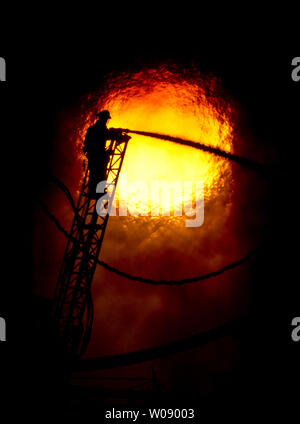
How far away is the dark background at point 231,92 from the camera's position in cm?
974

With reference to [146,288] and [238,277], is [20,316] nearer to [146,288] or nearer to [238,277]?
[146,288]

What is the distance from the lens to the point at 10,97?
31.6 ft

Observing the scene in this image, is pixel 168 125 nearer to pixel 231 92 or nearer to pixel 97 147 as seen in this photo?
pixel 231 92

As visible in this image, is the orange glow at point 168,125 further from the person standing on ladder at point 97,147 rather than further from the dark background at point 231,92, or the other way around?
the person standing on ladder at point 97,147

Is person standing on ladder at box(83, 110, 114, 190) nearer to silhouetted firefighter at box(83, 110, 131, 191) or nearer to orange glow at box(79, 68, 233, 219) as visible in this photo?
silhouetted firefighter at box(83, 110, 131, 191)

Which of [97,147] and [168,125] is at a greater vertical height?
[168,125]

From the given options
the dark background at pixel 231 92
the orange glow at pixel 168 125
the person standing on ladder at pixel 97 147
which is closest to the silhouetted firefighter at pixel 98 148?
the person standing on ladder at pixel 97 147

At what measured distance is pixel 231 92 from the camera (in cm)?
1134

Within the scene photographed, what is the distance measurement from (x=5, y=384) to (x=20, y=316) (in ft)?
4.59

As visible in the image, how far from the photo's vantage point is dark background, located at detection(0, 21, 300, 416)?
32.0ft

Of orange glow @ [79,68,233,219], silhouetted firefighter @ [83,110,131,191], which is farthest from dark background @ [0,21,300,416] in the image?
silhouetted firefighter @ [83,110,131,191]

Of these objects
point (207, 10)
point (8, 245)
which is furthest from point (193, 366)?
point (207, 10)

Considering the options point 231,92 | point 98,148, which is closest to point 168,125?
point 231,92

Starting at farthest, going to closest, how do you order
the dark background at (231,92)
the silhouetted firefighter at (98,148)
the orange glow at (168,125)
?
1. the orange glow at (168,125)
2. the dark background at (231,92)
3. the silhouetted firefighter at (98,148)
